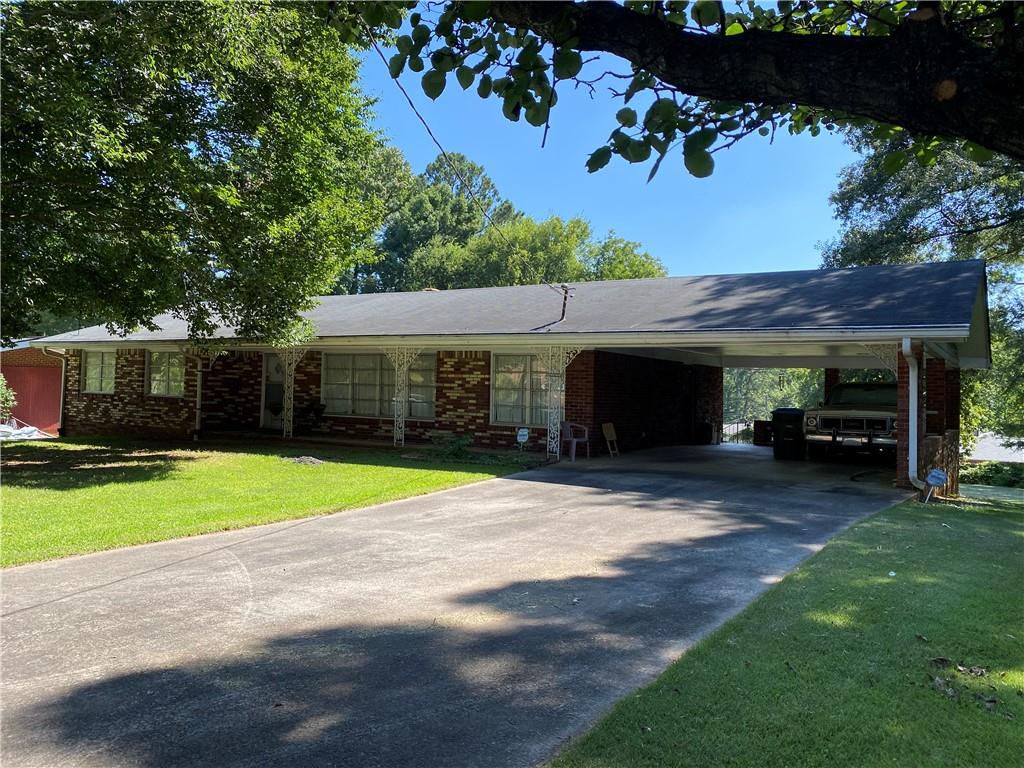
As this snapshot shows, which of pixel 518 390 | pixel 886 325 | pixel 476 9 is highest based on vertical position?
pixel 476 9

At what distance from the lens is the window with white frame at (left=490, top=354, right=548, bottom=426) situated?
15812 mm

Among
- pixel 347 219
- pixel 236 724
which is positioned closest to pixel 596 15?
pixel 236 724

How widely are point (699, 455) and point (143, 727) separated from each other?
49.0 feet

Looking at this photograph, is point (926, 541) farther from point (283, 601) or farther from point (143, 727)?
point (143, 727)

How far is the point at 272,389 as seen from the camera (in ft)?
66.8

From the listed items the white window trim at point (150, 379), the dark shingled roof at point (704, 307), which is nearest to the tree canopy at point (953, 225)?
the dark shingled roof at point (704, 307)

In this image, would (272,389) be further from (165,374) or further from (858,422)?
(858,422)

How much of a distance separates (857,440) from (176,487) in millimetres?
12882

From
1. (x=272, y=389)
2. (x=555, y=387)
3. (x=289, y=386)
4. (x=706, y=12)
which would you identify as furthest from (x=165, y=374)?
(x=706, y=12)

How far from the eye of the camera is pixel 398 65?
3.09m

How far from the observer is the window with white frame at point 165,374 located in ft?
66.0

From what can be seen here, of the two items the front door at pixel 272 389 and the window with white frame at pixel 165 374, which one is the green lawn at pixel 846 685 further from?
the window with white frame at pixel 165 374

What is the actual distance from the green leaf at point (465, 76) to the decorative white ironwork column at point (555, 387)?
36.3 ft

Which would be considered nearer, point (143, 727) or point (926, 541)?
point (143, 727)
